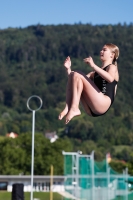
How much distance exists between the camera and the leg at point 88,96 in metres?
8.23

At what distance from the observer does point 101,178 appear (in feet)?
102

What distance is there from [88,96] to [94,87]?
0.13 m

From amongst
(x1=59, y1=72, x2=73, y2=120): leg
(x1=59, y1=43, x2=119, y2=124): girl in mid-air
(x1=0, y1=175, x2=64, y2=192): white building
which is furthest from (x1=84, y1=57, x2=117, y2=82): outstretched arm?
(x1=0, y1=175, x2=64, y2=192): white building

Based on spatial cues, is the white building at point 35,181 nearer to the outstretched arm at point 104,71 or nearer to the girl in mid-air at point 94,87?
the girl in mid-air at point 94,87

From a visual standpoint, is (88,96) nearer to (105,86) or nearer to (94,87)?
(94,87)

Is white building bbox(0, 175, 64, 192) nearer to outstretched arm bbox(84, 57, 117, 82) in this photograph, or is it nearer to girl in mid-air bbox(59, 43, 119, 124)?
girl in mid-air bbox(59, 43, 119, 124)

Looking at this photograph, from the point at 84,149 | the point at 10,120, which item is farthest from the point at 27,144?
the point at 10,120

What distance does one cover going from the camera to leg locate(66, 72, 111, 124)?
8.23 m

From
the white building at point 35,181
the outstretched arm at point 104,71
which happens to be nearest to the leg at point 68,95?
the outstretched arm at point 104,71

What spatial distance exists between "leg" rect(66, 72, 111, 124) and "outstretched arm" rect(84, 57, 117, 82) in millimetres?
156

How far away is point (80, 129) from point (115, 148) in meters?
12.5

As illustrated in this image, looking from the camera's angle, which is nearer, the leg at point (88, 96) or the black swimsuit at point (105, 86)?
the leg at point (88, 96)

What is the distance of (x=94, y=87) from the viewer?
27.5 feet

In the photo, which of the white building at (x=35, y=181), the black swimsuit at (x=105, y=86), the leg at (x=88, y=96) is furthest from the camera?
the white building at (x=35, y=181)
